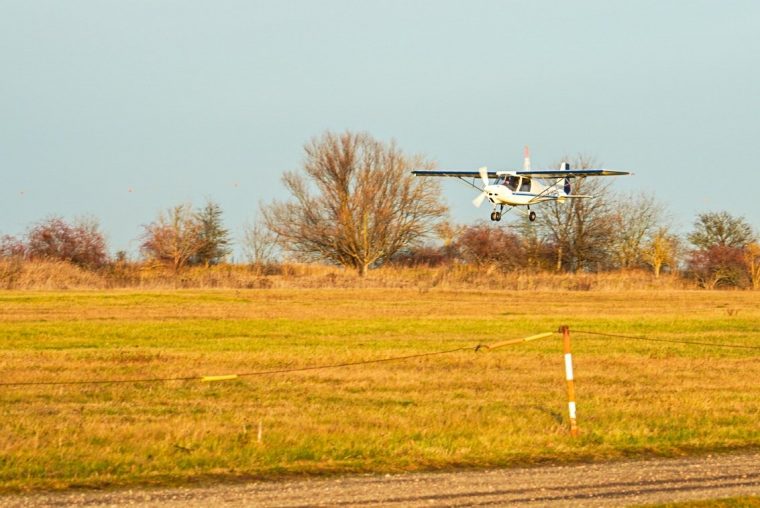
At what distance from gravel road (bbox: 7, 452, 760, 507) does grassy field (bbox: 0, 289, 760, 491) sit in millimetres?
652

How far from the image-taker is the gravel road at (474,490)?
10.4 meters

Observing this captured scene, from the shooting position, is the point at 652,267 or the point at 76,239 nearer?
the point at 76,239

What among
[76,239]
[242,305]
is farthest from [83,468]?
[76,239]

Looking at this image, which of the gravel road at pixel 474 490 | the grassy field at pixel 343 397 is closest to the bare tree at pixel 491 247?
the grassy field at pixel 343 397

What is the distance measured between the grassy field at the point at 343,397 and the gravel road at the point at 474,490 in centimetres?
65

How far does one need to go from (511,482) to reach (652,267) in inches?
3023

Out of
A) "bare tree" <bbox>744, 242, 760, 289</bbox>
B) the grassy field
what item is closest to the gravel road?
the grassy field

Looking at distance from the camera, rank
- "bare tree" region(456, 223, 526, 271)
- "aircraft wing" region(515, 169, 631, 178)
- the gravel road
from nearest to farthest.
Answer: the gravel road, "aircraft wing" region(515, 169, 631, 178), "bare tree" region(456, 223, 526, 271)

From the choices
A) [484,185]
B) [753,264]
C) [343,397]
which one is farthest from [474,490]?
[753,264]

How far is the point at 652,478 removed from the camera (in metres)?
11.7

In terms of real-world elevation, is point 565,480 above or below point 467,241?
below

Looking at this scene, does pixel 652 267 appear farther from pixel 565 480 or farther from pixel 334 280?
pixel 565 480

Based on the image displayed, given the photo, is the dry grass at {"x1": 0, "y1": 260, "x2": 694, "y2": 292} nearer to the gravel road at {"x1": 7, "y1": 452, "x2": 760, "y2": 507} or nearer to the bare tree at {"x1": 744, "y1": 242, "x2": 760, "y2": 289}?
the bare tree at {"x1": 744, "y1": 242, "x2": 760, "y2": 289}

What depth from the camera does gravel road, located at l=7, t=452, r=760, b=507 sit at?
34.1 feet
